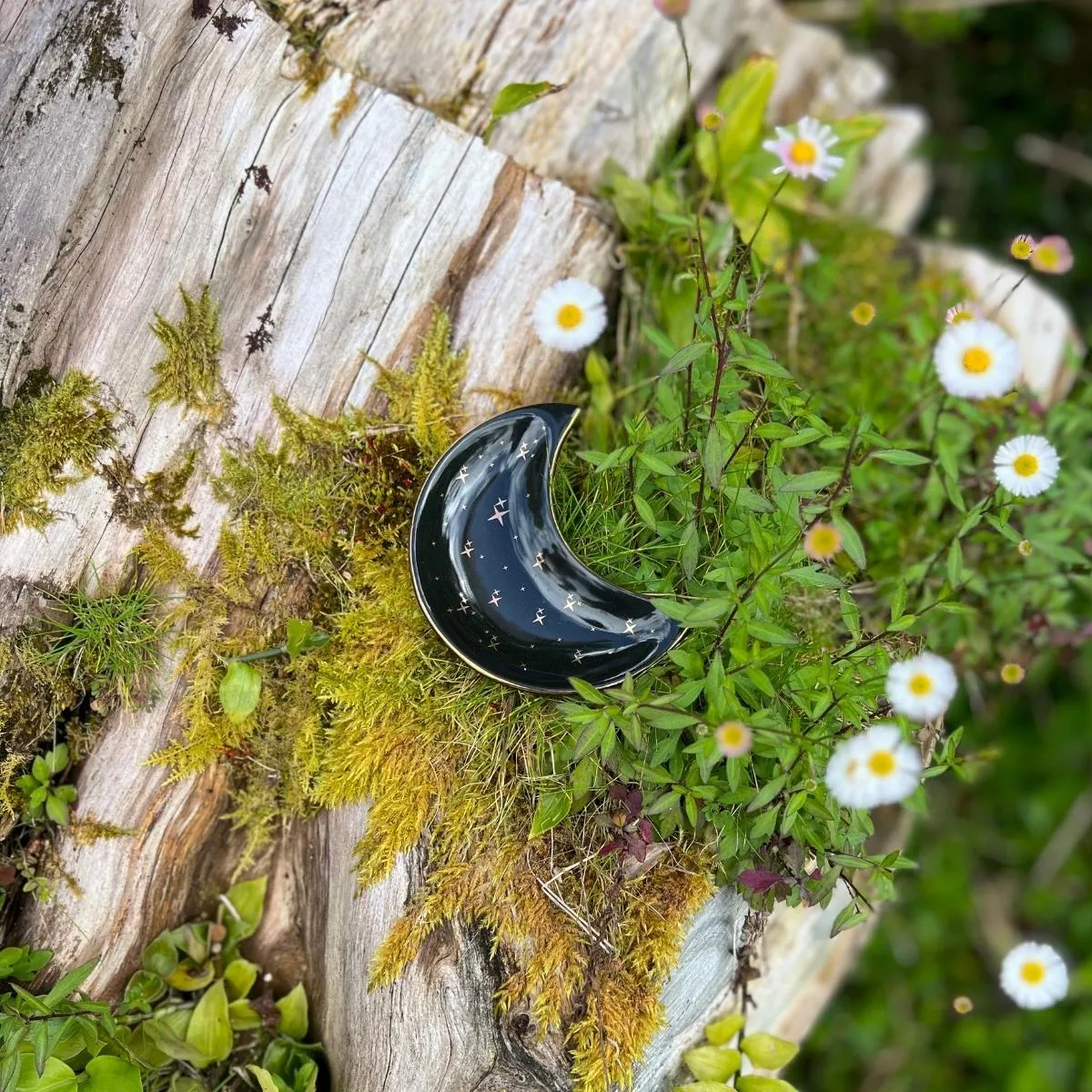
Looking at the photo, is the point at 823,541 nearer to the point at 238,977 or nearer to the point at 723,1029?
the point at 723,1029

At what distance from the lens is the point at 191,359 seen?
81.9 inches

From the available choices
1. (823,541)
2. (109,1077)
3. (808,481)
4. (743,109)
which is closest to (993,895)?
(808,481)

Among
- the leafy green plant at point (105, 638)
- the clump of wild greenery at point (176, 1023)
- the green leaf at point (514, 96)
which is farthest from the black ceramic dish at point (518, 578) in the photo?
the clump of wild greenery at point (176, 1023)

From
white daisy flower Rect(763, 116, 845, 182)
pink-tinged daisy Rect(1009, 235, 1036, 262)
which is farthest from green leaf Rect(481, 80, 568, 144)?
pink-tinged daisy Rect(1009, 235, 1036, 262)

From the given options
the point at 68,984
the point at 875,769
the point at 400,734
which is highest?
the point at 875,769

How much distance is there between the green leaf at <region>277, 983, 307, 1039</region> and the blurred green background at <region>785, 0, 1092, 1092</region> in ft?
7.40

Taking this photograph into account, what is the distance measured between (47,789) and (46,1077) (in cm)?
62

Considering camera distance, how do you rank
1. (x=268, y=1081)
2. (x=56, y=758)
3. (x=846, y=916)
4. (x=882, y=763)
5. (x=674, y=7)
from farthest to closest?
(x=56, y=758) → (x=268, y=1081) → (x=846, y=916) → (x=674, y=7) → (x=882, y=763)

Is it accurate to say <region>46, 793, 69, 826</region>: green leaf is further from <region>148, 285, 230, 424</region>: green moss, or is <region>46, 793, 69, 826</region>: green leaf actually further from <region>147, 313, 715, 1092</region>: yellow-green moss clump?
<region>148, 285, 230, 424</region>: green moss

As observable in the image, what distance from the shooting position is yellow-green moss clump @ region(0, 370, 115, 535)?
2.04m

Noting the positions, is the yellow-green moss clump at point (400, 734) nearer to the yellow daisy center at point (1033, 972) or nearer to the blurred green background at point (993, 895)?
the yellow daisy center at point (1033, 972)

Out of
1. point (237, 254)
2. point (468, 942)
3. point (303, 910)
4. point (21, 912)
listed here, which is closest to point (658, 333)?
point (237, 254)

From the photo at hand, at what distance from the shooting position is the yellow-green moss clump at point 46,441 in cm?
204

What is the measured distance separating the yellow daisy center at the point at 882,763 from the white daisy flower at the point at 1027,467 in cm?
70
